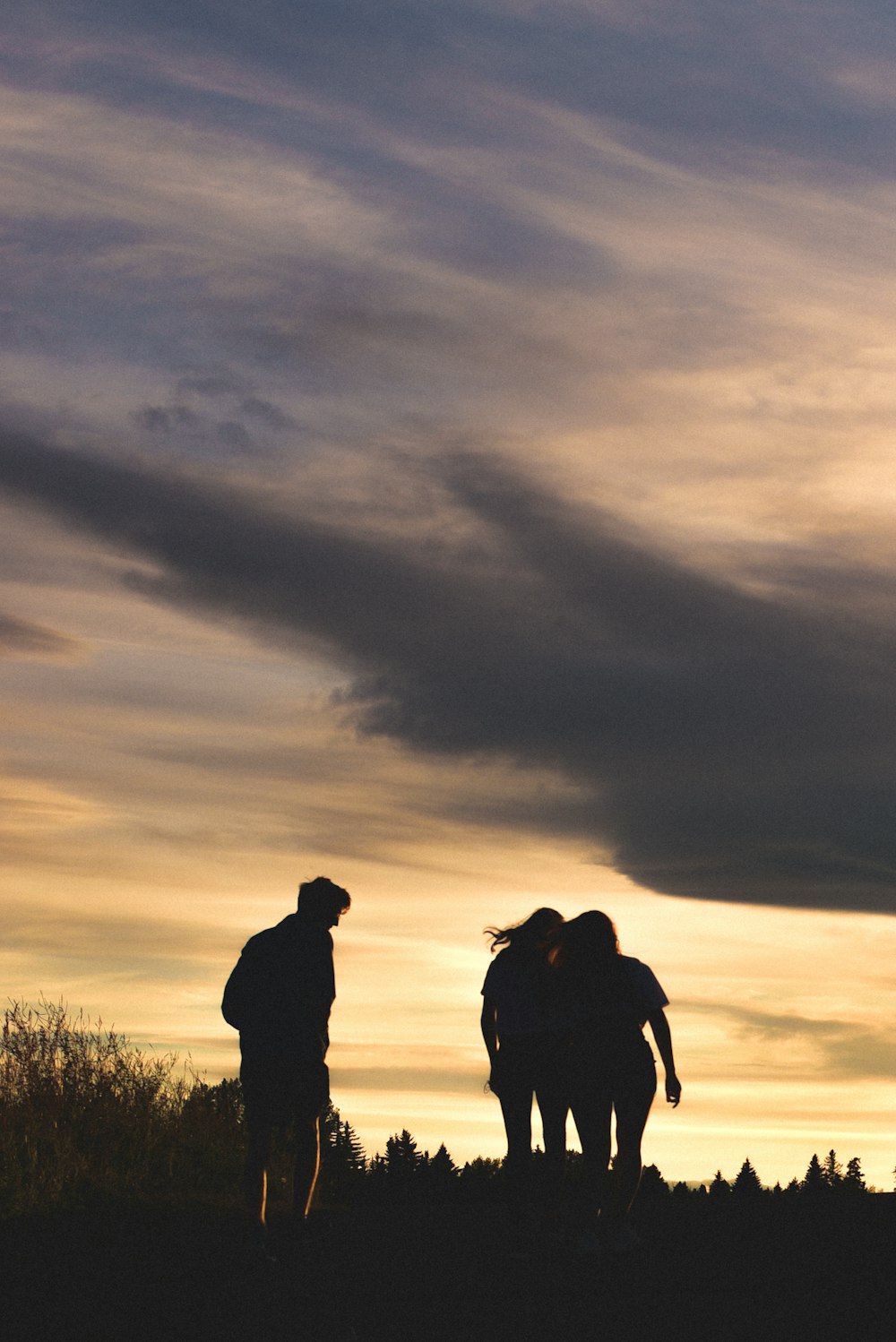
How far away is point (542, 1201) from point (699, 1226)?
1238 mm

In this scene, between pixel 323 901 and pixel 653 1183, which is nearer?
pixel 323 901

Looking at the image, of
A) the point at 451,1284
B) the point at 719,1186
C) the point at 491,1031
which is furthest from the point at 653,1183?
the point at 451,1284

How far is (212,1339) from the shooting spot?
7.40 m

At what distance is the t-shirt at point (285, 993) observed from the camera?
367 inches

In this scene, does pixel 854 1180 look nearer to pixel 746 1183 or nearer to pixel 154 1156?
pixel 746 1183

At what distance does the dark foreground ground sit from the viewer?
24.6 ft

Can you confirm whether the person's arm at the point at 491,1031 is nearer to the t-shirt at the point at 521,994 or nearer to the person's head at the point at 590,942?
the t-shirt at the point at 521,994

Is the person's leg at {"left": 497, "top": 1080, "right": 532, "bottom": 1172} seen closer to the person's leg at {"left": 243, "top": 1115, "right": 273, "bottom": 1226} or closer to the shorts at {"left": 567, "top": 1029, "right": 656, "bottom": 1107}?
the shorts at {"left": 567, "top": 1029, "right": 656, "bottom": 1107}

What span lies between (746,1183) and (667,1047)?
200 inches

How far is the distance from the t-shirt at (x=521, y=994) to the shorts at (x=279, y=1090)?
1277mm

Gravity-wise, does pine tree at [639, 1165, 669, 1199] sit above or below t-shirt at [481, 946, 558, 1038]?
below

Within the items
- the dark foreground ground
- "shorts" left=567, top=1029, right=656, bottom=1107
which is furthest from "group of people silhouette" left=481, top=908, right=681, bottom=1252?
the dark foreground ground

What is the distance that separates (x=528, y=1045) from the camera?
954cm

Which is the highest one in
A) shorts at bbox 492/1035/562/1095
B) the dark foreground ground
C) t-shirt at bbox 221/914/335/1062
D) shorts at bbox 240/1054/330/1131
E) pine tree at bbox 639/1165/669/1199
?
t-shirt at bbox 221/914/335/1062
